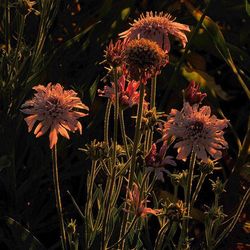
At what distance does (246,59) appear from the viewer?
4.49 ft

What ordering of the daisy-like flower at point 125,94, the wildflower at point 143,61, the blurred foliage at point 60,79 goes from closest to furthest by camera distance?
the wildflower at point 143,61
the daisy-like flower at point 125,94
the blurred foliage at point 60,79

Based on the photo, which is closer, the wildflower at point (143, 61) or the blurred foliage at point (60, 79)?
the wildflower at point (143, 61)

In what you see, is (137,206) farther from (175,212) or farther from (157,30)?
(157,30)

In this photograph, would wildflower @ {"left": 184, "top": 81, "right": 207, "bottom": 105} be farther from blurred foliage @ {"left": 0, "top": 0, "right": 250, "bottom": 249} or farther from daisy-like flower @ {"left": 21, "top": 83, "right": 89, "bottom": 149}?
blurred foliage @ {"left": 0, "top": 0, "right": 250, "bottom": 249}

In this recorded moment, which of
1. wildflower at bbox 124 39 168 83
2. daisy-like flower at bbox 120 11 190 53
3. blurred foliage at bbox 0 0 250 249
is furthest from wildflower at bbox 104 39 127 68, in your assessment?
blurred foliage at bbox 0 0 250 249

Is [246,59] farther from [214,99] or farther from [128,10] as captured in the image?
[128,10]

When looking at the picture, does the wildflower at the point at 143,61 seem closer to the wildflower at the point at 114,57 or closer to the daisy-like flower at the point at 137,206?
the wildflower at the point at 114,57

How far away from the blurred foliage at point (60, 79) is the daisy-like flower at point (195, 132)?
324mm

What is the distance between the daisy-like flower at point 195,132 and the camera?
2.44 ft

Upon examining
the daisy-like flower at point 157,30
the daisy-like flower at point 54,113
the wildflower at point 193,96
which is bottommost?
the daisy-like flower at point 54,113

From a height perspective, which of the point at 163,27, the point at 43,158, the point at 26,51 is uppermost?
the point at 163,27

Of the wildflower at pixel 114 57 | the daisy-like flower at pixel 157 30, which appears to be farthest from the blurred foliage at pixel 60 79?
the wildflower at pixel 114 57

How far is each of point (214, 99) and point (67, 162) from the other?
0.38 metres

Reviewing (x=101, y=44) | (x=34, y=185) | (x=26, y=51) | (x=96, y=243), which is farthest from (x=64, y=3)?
(x=96, y=243)
